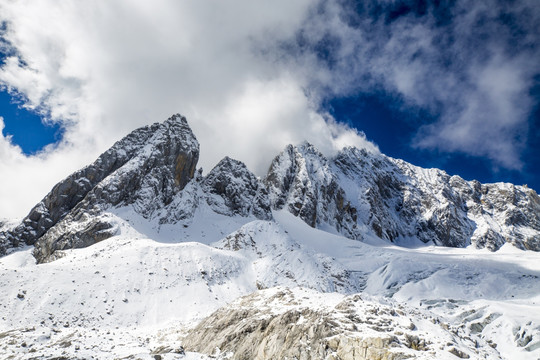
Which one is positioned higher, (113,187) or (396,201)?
(396,201)

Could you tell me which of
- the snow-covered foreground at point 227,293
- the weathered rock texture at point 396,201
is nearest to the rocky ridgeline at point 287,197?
the weathered rock texture at point 396,201

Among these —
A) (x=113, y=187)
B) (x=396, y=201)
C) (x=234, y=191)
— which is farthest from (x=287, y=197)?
(x=396, y=201)

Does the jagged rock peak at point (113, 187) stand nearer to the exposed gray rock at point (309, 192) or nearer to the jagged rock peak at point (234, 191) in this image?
the jagged rock peak at point (234, 191)

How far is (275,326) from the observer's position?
68.7 ft

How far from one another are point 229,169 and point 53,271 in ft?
218

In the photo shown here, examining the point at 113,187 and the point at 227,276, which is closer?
the point at 227,276

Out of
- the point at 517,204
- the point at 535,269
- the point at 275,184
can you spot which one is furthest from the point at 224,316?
the point at 517,204

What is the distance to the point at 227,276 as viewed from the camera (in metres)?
51.1

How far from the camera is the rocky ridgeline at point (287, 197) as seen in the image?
7800 cm

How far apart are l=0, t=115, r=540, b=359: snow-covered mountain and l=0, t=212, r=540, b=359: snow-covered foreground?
0.18 m

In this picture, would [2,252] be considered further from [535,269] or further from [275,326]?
[535,269]

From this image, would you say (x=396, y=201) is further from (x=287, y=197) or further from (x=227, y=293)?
(x=227, y=293)

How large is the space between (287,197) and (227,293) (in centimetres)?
8189

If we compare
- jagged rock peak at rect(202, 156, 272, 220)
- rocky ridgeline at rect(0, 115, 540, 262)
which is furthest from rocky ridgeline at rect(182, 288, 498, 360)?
jagged rock peak at rect(202, 156, 272, 220)
